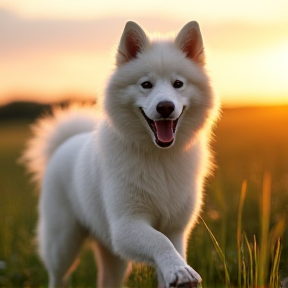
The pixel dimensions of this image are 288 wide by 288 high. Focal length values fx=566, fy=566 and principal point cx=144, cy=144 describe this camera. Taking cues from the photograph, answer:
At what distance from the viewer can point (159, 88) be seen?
3.58m

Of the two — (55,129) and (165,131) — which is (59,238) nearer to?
(55,129)

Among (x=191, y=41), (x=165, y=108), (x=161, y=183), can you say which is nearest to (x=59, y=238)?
(x=161, y=183)

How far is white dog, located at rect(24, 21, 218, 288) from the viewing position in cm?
358

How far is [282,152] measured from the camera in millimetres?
8883

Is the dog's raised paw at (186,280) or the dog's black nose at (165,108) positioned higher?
the dog's black nose at (165,108)

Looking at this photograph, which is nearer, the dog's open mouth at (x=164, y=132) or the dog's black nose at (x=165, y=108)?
the dog's black nose at (x=165, y=108)

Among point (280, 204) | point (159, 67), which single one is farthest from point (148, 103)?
point (280, 204)

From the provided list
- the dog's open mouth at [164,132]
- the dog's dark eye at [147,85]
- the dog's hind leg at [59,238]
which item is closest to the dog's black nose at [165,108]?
the dog's open mouth at [164,132]

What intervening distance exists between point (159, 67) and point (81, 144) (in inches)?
54.0

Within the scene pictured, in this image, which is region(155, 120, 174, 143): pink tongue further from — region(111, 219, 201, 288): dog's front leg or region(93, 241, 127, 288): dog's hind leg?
region(93, 241, 127, 288): dog's hind leg

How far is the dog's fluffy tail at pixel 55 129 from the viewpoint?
209 inches

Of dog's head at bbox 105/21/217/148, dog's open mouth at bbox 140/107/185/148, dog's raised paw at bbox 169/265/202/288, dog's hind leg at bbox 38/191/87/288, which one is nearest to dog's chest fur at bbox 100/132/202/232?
dog's head at bbox 105/21/217/148

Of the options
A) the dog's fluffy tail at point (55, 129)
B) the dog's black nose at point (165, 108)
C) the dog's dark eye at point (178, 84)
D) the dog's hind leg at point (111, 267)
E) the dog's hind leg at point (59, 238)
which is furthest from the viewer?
the dog's fluffy tail at point (55, 129)

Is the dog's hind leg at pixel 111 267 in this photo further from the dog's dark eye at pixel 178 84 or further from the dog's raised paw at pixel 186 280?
the dog's raised paw at pixel 186 280
